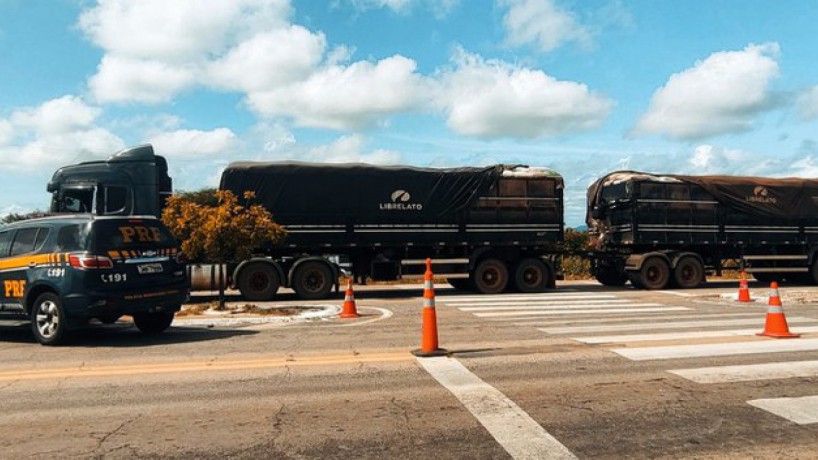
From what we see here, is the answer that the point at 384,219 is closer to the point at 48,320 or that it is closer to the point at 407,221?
the point at 407,221

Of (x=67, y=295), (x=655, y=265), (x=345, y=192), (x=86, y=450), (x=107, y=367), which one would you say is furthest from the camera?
(x=655, y=265)

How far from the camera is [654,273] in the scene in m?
18.6

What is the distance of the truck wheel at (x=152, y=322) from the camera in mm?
10188

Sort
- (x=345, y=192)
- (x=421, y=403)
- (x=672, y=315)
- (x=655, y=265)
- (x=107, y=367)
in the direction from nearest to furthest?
(x=421, y=403) < (x=107, y=367) < (x=672, y=315) < (x=345, y=192) < (x=655, y=265)

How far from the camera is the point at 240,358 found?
7.72 metres

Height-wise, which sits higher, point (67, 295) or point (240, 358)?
point (67, 295)

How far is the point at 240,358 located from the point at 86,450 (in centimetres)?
332

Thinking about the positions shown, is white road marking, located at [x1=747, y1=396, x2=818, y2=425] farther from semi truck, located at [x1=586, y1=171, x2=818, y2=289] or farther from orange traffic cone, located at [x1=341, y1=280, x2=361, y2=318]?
semi truck, located at [x1=586, y1=171, x2=818, y2=289]

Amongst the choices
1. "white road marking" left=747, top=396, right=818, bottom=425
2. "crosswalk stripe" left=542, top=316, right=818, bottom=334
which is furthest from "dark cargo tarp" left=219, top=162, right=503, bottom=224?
"white road marking" left=747, top=396, right=818, bottom=425

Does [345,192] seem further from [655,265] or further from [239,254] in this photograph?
[655,265]

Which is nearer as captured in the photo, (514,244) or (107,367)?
(107,367)

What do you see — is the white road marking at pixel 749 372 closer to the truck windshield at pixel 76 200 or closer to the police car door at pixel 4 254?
the police car door at pixel 4 254

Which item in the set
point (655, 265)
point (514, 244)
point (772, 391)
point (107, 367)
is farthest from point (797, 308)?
point (107, 367)

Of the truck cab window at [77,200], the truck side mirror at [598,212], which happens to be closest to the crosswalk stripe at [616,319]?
the truck side mirror at [598,212]
